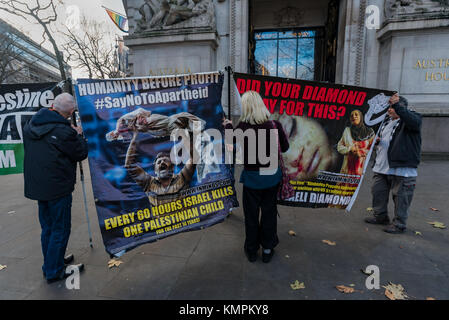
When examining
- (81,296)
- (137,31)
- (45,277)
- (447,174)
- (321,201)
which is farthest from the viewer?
(137,31)

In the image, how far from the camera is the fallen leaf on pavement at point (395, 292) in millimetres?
2545

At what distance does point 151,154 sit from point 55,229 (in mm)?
1333

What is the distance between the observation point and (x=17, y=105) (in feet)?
10.9

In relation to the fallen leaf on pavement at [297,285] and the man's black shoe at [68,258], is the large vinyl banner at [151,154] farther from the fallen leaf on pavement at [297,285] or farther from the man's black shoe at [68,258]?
the fallen leaf on pavement at [297,285]

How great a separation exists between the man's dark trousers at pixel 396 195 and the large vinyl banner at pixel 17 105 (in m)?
5.03

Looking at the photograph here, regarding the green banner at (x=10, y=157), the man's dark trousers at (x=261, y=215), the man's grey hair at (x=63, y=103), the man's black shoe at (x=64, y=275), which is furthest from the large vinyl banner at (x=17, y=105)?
the man's dark trousers at (x=261, y=215)

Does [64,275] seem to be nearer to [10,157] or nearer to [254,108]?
[10,157]

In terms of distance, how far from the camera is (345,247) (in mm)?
3545

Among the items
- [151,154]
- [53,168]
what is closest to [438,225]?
[151,154]

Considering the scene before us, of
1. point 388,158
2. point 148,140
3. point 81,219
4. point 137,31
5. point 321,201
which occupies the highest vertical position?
point 137,31

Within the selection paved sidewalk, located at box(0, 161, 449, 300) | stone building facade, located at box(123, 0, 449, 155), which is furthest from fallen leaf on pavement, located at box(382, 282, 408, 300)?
stone building facade, located at box(123, 0, 449, 155)
